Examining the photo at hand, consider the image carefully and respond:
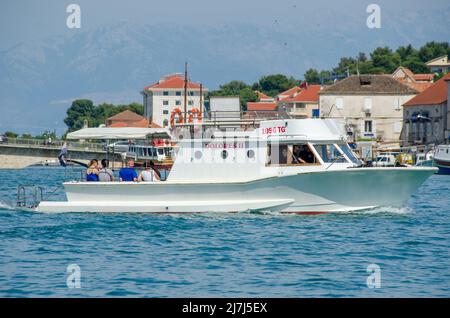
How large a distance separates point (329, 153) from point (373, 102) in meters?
98.5

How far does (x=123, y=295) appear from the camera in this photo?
2225cm

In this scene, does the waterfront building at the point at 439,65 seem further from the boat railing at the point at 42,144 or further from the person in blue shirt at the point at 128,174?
the person in blue shirt at the point at 128,174

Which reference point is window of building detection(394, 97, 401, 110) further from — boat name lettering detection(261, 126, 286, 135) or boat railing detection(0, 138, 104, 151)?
boat name lettering detection(261, 126, 286, 135)

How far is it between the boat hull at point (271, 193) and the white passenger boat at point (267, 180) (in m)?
0.03

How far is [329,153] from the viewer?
→ 113 ft

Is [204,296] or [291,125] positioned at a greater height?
[291,125]

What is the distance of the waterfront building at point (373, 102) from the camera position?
430ft

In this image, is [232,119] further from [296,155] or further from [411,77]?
[411,77]

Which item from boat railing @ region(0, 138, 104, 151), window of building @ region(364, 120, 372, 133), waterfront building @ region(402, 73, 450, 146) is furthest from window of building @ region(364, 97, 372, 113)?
boat railing @ region(0, 138, 104, 151)

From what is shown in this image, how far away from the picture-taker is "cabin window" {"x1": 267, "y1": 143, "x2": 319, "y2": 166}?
34156 millimetres

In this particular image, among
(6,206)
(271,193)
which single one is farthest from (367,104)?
(271,193)

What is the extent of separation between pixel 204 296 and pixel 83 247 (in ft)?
25.2

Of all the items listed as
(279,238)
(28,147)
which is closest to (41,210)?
(279,238)
